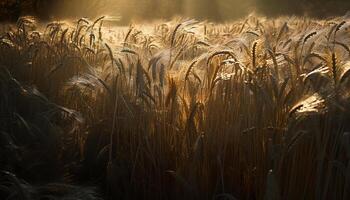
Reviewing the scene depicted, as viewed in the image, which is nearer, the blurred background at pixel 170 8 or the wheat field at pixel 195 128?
the wheat field at pixel 195 128

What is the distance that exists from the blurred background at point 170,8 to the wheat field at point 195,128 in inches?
598

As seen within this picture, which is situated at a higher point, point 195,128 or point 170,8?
point 170,8

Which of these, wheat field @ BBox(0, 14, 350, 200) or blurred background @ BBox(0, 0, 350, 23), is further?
blurred background @ BBox(0, 0, 350, 23)

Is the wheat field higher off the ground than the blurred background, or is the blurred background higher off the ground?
the blurred background

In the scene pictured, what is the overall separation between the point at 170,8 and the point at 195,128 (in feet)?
73.7

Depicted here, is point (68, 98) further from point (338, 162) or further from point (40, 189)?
point (338, 162)

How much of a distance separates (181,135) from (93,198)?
0.54 m

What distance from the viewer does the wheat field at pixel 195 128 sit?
7.44 feet

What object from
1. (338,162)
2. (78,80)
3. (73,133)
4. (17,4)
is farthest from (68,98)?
(17,4)

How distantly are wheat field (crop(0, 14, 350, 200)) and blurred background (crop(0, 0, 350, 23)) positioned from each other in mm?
15195

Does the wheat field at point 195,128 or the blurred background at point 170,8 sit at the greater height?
the blurred background at point 170,8

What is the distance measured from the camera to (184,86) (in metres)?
2.84

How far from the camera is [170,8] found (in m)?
24.8

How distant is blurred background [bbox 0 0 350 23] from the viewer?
64.9 feet
